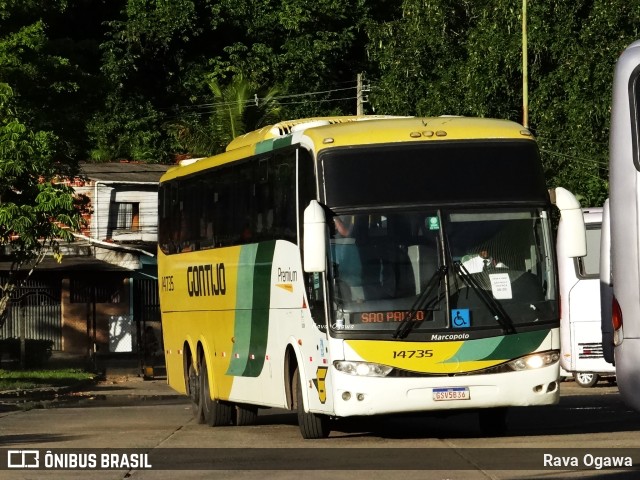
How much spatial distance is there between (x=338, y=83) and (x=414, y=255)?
173 ft

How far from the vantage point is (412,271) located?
1684 cm

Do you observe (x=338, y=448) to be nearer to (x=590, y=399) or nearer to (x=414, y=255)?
(x=414, y=255)

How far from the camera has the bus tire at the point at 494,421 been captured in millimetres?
18031

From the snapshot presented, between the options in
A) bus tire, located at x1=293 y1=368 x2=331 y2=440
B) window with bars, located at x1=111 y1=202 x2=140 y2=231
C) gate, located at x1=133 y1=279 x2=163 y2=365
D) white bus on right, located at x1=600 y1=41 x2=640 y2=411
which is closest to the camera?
white bus on right, located at x1=600 y1=41 x2=640 y2=411

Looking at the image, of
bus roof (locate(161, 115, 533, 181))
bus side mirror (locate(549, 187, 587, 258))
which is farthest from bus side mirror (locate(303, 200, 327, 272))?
bus side mirror (locate(549, 187, 587, 258))

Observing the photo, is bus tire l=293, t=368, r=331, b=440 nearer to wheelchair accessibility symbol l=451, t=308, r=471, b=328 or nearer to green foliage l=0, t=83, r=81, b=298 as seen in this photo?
wheelchair accessibility symbol l=451, t=308, r=471, b=328

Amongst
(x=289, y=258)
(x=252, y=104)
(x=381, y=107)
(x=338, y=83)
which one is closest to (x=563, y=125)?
(x=381, y=107)

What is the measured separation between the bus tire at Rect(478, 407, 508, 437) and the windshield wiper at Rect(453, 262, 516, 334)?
1.44 meters

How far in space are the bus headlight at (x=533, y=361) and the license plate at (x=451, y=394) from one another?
60cm

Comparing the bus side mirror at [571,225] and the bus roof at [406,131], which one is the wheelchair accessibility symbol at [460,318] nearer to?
the bus side mirror at [571,225]

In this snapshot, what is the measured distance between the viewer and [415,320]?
16.7 m

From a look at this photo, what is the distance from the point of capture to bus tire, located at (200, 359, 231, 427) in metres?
21.6

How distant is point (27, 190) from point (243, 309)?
1640 centimetres

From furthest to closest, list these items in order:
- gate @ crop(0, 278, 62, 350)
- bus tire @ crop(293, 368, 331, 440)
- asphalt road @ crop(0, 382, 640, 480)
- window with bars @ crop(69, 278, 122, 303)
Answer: window with bars @ crop(69, 278, 122, 303), gate @ crop(0, 278, 62, 350), bus tire @ crop(293, 368, 331, 440), asphalt road @ crop(0, 382, 640, 480)
